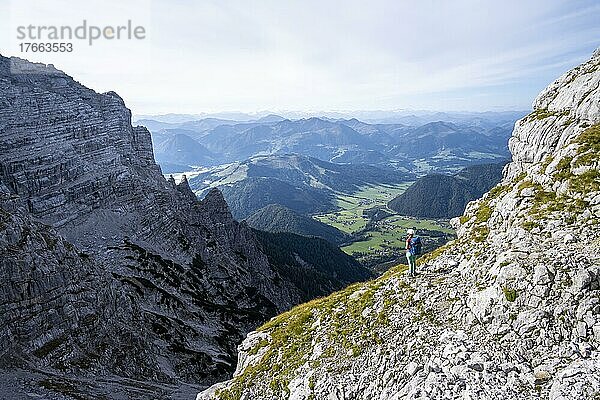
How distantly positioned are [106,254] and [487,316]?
93886 millimetres

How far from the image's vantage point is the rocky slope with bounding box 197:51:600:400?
18.8 meters

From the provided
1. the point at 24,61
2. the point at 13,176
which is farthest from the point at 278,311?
the point at 24,61

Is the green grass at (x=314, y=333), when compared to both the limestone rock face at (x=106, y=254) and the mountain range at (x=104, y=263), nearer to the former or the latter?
the mountain range at (x=104, y=263)

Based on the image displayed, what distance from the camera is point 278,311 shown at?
426 ft

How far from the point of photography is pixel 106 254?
320 ft

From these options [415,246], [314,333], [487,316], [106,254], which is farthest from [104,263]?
[487,316]

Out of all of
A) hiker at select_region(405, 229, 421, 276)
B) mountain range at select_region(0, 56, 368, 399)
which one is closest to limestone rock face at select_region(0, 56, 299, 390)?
mountain range at select_region(0, 56, 368, 399)

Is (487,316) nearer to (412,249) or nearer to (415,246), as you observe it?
(412,249)

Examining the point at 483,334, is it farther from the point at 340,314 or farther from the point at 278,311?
the point at 278,311

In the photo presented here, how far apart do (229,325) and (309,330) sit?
7266 cm

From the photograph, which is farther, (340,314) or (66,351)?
(66,351)

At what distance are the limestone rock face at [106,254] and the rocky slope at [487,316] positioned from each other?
3928cm

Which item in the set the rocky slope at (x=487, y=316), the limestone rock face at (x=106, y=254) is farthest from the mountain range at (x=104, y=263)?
the rocky slope at (x=487, y=316)

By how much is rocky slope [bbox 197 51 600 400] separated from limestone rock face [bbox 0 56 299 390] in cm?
3928
